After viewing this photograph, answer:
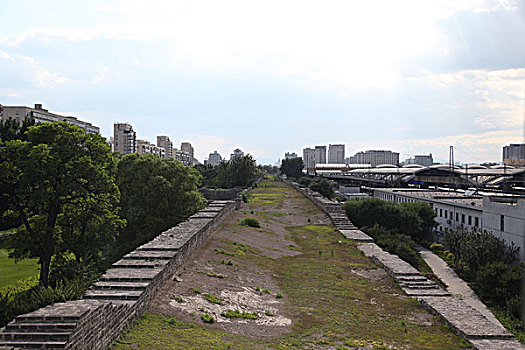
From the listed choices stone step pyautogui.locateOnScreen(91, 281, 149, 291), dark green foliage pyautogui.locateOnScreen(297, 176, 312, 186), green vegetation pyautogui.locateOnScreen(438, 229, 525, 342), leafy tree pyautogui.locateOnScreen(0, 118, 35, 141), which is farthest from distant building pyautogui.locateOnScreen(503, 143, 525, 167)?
dark green foliage pyautogui.locateOnScreen(297, 176, 312, 186)

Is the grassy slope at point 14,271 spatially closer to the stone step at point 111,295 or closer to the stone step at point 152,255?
the stone step at point 152,255

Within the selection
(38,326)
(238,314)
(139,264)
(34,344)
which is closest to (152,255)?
(139,264)

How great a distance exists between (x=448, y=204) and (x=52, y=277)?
108 feet

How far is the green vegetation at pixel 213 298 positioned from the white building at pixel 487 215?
56.2 ft

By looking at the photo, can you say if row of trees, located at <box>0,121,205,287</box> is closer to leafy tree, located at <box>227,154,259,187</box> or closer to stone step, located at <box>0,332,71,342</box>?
stone step, located at <box>0,332,71,342</box>

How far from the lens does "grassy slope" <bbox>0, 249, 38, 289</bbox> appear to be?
22453 millimetres

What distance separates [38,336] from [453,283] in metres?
23.7

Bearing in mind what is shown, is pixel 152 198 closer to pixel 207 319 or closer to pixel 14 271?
pixel 14 271

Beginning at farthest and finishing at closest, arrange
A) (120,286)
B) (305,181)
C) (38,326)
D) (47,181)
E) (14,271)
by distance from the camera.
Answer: (305,181)
(14,271)
(47,181)
(120,286)
(38,326)

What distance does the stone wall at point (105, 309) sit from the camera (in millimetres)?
5637

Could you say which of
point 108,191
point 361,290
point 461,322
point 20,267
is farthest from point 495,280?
point 20,267

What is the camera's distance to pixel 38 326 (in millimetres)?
5742

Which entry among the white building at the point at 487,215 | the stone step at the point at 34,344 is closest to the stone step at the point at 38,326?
the stone step at the point at 34,344

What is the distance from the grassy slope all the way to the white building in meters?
25.9
